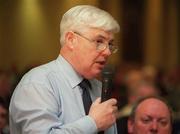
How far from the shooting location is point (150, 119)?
139 inches

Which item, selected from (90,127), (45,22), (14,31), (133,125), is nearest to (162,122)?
(133,125)

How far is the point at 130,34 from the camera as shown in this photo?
11383 mm

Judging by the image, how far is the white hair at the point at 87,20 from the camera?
101 inches

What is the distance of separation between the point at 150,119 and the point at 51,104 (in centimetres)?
121

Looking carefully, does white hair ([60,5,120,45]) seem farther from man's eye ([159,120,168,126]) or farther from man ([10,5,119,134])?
man's eye ([159,120,168,126])

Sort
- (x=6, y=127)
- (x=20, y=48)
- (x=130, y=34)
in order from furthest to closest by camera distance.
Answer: (x=130, y=34), (x=20, y=48), (x=6, y=127)

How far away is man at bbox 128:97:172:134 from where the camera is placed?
3.45 m

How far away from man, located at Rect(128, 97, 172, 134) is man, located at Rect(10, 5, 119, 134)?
748 millimetres

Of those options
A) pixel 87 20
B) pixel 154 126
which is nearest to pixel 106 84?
pixel 87 20

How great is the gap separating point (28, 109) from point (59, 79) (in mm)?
254

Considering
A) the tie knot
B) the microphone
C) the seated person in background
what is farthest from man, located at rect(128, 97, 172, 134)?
the microphone

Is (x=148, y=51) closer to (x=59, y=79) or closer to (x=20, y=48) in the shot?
(x=20, y=48)

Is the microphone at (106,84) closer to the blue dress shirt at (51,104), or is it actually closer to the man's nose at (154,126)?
the blue dress shirt at (51,104)

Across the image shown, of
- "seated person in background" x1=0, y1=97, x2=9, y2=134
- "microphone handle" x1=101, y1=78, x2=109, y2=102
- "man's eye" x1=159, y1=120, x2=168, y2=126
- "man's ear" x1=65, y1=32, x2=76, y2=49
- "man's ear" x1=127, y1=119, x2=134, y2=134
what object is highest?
"man's ear" x1=65, y1=32, x2=76, y2=49
